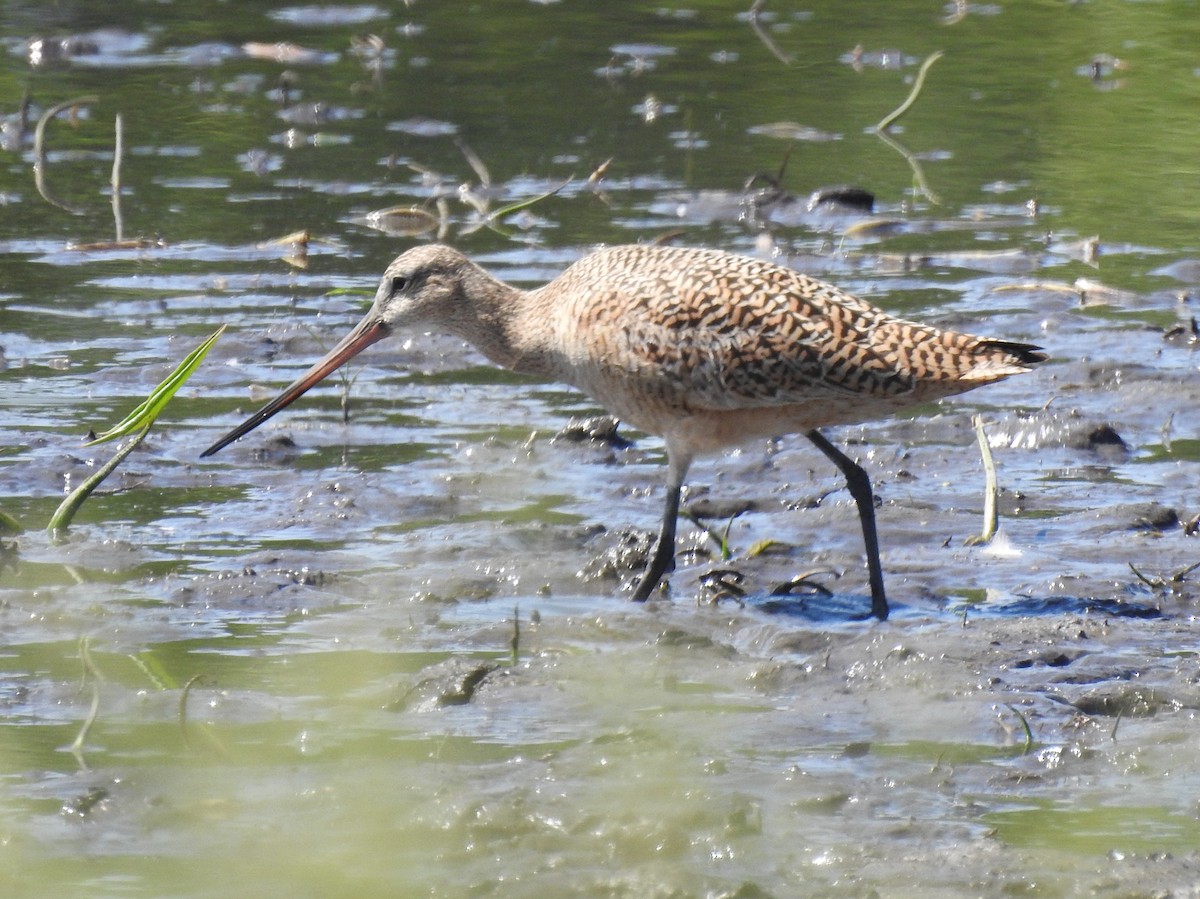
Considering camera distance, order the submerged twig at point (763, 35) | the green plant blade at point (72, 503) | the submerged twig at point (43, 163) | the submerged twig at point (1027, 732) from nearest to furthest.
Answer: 1. the submerged twig at point (1027, 732)
2. the green plant blade at point (72, 503)
3. the submerged twig at point (43, 163)
4. the submerged twig at point (763, 35)

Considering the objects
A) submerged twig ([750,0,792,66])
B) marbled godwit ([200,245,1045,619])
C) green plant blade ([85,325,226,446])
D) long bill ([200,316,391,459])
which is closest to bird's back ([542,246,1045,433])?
marbled godwit ([200,245,1045,619])

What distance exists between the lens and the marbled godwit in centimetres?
554

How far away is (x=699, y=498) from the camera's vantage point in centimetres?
654

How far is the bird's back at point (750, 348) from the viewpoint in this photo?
18.1ft

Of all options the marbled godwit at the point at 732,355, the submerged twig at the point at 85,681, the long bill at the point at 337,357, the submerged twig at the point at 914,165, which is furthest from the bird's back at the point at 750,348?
the submerged twig at the point at 914,165

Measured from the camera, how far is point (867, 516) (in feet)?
18.8

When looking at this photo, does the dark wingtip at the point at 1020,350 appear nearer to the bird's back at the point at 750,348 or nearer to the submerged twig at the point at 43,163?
the bird's back at the point at 750,348

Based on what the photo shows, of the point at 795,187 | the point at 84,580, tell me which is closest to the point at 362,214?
the point at 795,187

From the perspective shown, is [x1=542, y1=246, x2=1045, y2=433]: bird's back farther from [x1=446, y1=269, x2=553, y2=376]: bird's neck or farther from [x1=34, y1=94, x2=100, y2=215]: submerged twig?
[x1=34, y1=94, x2=100, y2=215]: submerged twig

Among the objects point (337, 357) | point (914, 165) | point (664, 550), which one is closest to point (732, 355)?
point (664, 550)

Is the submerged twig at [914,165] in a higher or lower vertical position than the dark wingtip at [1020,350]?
lower

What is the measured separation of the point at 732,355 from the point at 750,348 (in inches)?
2.2

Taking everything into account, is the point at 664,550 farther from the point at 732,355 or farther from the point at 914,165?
the point at 914,165

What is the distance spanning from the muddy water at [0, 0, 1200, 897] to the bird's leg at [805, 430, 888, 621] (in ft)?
0.35
